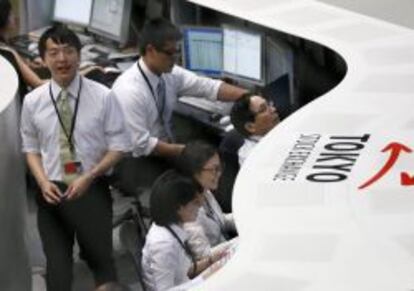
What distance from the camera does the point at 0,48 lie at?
5.81 metres

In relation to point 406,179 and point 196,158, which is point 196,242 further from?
point 406,179

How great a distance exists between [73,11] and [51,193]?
2.85 metres

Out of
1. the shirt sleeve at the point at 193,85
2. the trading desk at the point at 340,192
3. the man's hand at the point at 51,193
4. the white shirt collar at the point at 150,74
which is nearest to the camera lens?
the trading desk at the point at 340,192

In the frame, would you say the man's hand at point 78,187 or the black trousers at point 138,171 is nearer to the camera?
the man's hand at point 78,187

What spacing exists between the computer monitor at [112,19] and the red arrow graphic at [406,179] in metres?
3.27

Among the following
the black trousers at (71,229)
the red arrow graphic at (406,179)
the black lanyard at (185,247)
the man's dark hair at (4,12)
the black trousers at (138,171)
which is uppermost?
the red arrow graphic at (406,179)

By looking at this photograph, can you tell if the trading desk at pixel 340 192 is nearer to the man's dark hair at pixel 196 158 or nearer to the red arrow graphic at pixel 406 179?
the red arrow graphic at pixel 406 179

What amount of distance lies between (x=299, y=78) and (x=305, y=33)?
302 mm

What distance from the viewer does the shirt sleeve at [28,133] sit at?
15.6 ft

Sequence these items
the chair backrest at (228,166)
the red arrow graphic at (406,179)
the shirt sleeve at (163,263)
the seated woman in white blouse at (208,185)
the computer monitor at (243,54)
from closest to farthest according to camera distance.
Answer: the red arrow graphic at (406,179) < the shirt sleeve at (163,263) < the seated woman in white blouse at (208,185) < the chair backrest at (228,166) < the computer monitor at (243,54)

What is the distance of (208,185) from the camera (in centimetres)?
457

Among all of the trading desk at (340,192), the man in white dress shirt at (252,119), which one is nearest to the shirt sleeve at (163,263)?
the trading desk at (340,192)

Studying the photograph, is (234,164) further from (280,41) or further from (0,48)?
(0,48)

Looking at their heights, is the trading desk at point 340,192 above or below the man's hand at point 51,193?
above
